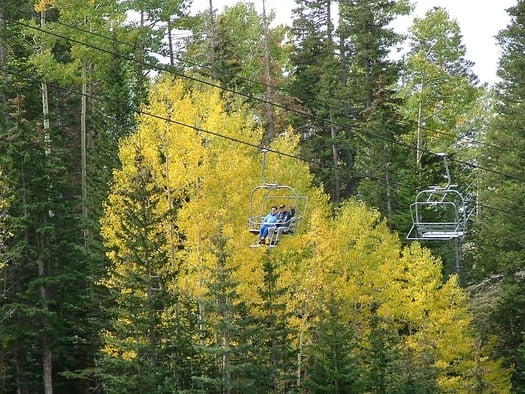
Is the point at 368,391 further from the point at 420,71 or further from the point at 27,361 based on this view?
the point at 420,71

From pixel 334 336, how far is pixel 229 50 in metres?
18.3

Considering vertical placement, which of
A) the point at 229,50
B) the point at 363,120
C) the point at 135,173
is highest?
the point at 229,50

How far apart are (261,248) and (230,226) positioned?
5.28 ft

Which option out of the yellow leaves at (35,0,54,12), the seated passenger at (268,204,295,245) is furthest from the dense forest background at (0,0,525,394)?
the seated passenger at (268,204,295,245)

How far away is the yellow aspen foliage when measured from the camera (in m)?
27.0

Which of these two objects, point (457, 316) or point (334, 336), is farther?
point (457, 316)

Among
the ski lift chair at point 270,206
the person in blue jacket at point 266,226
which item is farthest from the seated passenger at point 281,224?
the person in blue jacket at point 266,226

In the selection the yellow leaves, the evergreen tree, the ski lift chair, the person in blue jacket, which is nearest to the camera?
the ski lift chair

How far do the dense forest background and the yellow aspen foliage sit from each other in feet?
0.34

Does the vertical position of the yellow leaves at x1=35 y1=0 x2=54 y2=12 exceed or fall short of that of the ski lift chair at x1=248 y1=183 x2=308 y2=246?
it exceeds it

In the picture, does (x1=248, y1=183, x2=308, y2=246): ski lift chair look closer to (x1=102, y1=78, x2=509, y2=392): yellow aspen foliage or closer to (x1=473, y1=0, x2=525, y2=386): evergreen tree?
(x1=102, y1=78, x2=509, y2=392): yellow aspen foliage

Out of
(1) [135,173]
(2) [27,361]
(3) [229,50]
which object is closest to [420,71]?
(3) [229,50]

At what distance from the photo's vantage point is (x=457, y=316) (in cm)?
3466

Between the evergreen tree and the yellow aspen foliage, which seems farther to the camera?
the evergreen tree
